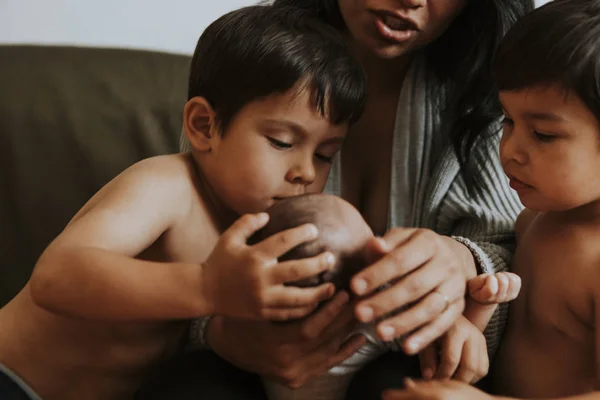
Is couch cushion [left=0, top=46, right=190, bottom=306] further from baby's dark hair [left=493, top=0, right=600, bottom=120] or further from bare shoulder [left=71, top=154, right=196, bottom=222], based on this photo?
baby's dark hair [left=493, top=0, right=600, bottom=120]

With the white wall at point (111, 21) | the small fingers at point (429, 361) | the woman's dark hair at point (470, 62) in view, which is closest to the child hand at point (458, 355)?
the small fingers at point (429, 361)

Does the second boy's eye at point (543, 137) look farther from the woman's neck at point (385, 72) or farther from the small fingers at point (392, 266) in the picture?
the woman's neck at point (385, 72)

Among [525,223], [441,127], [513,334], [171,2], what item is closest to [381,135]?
[441,127]

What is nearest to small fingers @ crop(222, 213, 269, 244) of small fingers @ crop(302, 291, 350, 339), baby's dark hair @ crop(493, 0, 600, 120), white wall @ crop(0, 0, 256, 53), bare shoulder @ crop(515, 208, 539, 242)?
small fingers @ crop(302, 291, 350, 339)

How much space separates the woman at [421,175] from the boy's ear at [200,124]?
0.21 metres

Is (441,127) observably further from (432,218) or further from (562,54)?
(562,54)

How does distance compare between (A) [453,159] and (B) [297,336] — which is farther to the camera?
(A) [453,159]

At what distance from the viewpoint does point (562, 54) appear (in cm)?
75

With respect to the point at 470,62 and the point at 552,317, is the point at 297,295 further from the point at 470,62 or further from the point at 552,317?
the point at 470,62

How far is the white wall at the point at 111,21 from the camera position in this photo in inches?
56.6

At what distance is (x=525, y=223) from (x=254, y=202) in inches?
14.4

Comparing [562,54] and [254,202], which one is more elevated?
[562,54]

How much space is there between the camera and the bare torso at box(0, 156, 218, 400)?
0.88 metres

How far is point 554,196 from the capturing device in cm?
80
